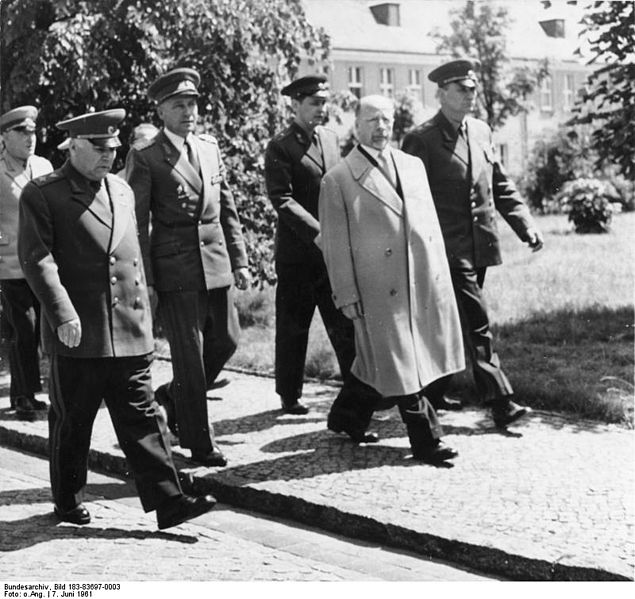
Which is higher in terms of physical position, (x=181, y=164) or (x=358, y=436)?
(x=181, y=164)

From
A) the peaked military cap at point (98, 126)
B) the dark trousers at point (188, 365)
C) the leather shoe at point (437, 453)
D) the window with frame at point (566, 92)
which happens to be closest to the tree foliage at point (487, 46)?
the window with frame at point (566, 92)

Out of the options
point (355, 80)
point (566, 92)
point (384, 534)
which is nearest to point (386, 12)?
point (355, 80)

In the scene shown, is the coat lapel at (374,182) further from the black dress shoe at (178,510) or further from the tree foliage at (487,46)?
the tree foliage at (487,46)

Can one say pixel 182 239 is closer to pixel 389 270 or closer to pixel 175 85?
pixel 175 85

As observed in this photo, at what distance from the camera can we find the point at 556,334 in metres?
10.7

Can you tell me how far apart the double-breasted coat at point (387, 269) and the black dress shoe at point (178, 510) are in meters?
1.37

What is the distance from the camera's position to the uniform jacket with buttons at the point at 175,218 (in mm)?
6828

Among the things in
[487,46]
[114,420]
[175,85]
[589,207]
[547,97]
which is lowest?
[114,420]

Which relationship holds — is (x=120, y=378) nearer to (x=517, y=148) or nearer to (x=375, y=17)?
(x=375, y=17)

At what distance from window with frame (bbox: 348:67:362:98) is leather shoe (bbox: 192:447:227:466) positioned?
9.56 metres

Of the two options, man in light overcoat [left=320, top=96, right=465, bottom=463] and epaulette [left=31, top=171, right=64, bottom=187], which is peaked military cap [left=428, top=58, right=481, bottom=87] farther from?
→ epaulette [left=31, top=171, right=64, bottom=187]

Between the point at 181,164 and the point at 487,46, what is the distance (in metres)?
27.6

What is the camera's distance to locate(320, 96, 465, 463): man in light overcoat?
6.68m
